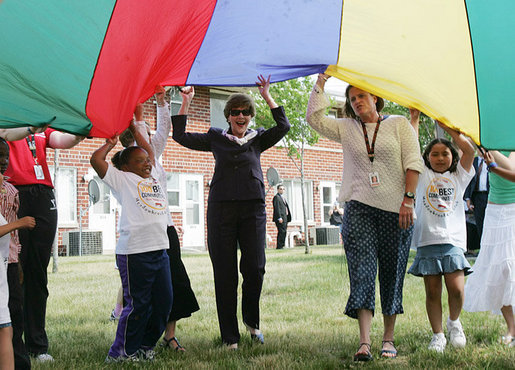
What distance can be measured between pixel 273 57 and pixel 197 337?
2155mm

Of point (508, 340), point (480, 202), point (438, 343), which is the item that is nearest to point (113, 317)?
point (438, 343)

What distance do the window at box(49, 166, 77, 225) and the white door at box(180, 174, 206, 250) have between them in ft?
10.3

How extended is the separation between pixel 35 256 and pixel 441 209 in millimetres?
2698

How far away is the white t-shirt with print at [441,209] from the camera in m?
3.89

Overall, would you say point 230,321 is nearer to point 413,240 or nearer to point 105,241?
point 413,240

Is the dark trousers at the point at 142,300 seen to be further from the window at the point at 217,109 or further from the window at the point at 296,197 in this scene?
the window at the point at 296,197

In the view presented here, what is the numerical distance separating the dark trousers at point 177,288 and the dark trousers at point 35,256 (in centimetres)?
81

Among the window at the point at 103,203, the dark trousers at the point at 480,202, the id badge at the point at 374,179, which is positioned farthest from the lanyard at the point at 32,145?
the window at the point at 103,203

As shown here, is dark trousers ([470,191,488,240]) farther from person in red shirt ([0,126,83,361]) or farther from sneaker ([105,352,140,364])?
person in red shirt ([0,126,83,361])

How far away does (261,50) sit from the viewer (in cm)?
371

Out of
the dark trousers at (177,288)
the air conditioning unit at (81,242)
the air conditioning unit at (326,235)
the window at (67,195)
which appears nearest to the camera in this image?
the dark trousers at (177,288)

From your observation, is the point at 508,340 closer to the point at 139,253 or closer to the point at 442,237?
the point at 442,237

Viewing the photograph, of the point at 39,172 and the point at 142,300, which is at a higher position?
the point at 39,172

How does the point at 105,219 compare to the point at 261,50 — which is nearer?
the point at 261,50
